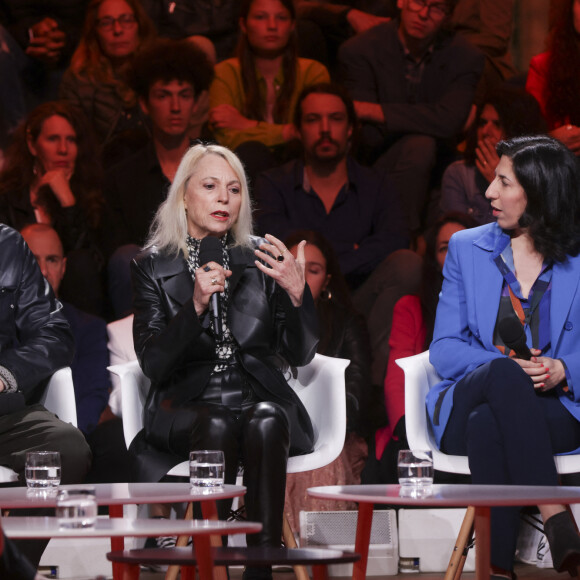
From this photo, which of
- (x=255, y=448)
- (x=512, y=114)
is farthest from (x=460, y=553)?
(x=512, y=114)

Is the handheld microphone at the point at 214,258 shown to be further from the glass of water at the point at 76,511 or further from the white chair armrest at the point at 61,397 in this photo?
the glass of water at the point at 76,511

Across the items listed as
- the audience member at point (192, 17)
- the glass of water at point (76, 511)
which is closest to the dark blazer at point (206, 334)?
the glass of water at point (76, 511)

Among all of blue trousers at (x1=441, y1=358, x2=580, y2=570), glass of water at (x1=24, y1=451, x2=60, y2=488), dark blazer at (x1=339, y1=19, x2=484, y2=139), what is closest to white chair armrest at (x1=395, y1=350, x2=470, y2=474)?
blue trousers at (x1=441, y1=358, x2=580, y2=570)

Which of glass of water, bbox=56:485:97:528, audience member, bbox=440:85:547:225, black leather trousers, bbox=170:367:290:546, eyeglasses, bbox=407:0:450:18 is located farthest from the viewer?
eyeglasses, bbox=407:0:450:18

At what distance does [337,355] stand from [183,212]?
1.01 m

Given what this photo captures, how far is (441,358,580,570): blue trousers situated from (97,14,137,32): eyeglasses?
3.06 metres

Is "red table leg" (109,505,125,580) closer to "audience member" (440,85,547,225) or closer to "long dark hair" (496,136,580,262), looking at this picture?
"long dark hair" (496,136,580,262)

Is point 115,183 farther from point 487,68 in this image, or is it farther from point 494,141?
point 487,68

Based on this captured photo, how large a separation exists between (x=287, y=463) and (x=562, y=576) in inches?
39.7

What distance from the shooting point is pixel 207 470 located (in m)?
2.47

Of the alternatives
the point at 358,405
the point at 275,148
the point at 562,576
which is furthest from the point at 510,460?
the point at 275,148

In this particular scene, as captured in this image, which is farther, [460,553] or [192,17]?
[192,17]

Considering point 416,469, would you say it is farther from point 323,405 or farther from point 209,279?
point 323,405

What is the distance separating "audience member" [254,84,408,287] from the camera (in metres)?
4.96
